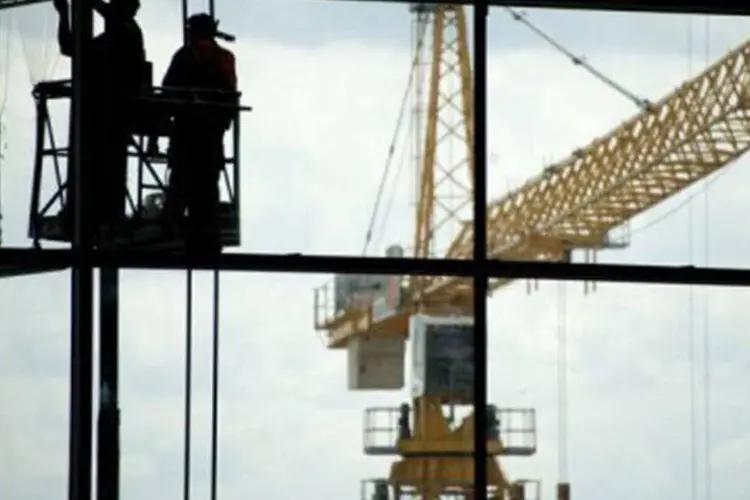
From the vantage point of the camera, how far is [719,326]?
564 inches

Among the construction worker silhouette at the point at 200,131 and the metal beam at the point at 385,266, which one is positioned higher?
the construction worker silhouette at the point at 200,131

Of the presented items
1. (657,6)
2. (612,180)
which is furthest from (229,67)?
(612,180)

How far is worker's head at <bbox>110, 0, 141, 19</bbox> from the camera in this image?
1416 cm

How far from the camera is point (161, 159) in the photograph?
14352 mm

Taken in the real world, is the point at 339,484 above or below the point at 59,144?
below

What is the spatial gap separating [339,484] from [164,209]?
4.56 feet

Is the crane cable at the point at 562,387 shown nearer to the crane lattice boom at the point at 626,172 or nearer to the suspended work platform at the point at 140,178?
the crane lattice boom at the point at 626,172

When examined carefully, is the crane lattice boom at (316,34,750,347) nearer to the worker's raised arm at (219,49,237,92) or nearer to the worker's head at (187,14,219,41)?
the worker's raised arm at (219,49,237,92)

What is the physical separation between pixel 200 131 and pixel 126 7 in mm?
619

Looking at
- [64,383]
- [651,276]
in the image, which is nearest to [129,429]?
[64,383]

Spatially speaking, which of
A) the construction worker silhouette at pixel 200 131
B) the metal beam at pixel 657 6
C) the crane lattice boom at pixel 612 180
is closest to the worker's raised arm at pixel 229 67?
the construction worker silhouette at pixel 200 131

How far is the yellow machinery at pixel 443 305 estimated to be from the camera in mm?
14133

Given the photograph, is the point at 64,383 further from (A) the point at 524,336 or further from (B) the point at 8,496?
(A) the point at 524,336

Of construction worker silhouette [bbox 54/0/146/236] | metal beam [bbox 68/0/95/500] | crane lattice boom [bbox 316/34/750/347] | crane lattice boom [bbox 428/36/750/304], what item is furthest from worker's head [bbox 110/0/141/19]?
crane lattice boom [bbox 428/36/750/304]
